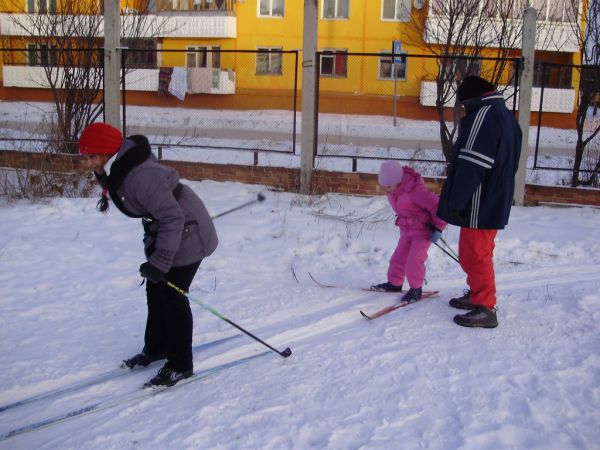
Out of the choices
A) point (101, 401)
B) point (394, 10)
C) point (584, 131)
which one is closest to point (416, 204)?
point (101, 401)

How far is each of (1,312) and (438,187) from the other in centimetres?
583

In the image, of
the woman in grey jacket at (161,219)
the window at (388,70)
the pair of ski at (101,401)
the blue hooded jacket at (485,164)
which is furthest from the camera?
the window at (388,70)

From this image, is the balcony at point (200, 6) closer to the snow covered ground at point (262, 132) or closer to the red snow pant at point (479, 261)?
the snow covered ground at point (262, 132)

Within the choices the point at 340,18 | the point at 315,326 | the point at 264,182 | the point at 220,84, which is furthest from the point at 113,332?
the point at 340,18

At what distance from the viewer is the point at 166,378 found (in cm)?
417

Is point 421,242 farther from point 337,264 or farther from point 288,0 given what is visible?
point 288,0

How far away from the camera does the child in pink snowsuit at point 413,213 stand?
17.8ft

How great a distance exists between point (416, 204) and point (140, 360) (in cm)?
239

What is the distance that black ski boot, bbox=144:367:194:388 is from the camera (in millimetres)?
4156

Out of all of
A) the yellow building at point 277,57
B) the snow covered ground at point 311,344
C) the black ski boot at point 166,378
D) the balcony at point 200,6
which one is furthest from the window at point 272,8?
the black ski boot at point 166,378

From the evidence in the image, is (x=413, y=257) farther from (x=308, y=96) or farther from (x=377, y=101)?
(x=377, y=101)

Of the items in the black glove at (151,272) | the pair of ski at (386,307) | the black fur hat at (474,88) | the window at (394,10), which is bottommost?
the pair of ski at (386,307)

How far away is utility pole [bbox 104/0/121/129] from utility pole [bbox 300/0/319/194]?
9.18 ft

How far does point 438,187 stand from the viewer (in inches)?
368
